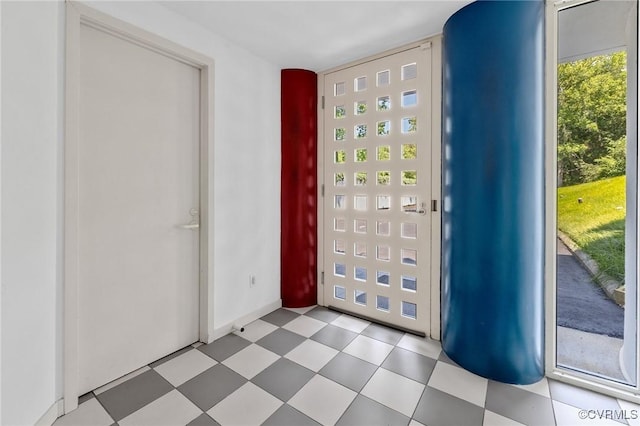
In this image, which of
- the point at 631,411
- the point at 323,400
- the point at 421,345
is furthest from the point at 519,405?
the point at 323,400

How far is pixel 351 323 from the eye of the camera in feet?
8.51

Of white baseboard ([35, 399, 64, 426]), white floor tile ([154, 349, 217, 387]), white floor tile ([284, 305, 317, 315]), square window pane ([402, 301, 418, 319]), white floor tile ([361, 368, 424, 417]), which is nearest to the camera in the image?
white baseboard ([35, 399, 64, 426])

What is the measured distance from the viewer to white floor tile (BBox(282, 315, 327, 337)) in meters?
2.42

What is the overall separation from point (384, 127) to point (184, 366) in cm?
242

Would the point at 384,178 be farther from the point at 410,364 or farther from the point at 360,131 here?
the point at 410,364

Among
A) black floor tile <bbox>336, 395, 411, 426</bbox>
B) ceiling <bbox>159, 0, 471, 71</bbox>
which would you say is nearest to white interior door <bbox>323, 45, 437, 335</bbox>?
ceiling <bbox>159, 0, 471, 71</bbox>

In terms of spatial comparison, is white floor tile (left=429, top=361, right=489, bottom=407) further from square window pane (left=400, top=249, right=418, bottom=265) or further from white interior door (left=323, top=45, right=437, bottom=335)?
square window pane (left=400, top=249, right=418, bottom=265)

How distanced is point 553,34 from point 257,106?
7.21ft

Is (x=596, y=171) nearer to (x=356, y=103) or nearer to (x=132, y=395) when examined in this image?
(x=356, y=103)

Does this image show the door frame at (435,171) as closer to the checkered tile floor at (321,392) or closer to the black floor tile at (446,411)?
the checkered tile floor at (321,392)

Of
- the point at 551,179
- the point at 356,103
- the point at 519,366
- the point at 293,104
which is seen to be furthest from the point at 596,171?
the point at 293,104

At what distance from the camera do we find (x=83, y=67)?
1623mm

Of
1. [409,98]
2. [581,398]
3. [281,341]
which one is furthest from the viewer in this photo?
[409,98]

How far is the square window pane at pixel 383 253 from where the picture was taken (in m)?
2.54
